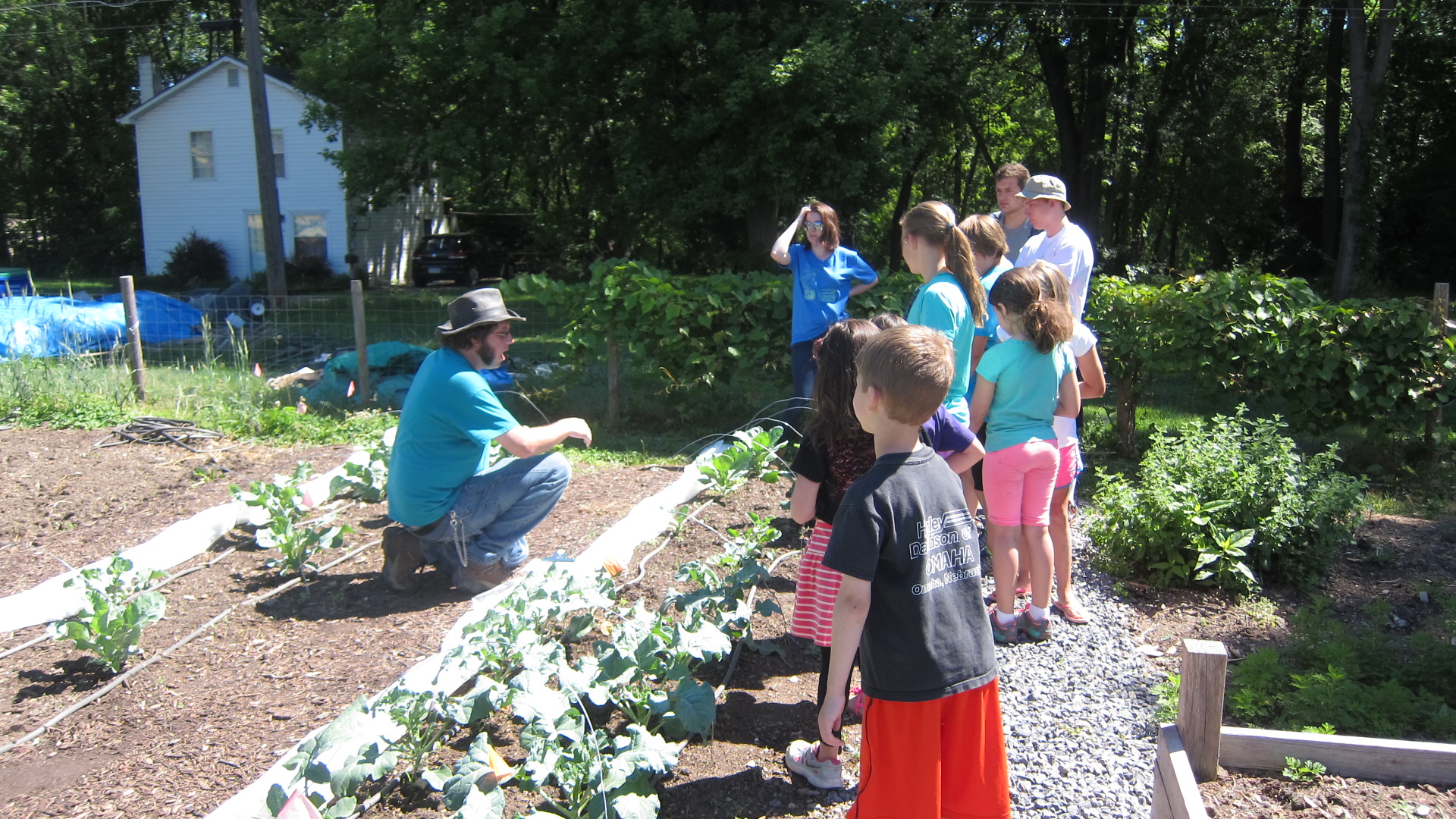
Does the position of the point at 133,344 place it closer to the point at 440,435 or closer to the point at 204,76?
the point at 440,435

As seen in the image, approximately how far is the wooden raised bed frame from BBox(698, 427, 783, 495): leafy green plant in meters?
2.78

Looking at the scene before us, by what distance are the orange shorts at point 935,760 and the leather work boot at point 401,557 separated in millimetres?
2665

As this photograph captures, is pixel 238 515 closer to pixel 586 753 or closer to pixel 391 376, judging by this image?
pixel 586 753

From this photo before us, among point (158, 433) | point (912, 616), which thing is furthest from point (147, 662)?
point (158, 433)

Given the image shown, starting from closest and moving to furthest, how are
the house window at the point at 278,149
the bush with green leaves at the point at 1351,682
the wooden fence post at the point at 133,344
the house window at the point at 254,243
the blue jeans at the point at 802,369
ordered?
the bush with green leaves at the point at 1351,682 < the blue jeans at the point at 802,369 < the wooden fence post at the point at 133,344 < the house window at the point at 278,149 < the house window at the point at 254,243

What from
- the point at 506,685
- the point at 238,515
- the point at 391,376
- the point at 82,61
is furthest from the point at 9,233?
the point at 506,685

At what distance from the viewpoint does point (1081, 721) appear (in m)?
3.40

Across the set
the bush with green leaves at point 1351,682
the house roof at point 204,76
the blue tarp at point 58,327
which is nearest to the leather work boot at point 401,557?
the bush with green leaves at point 1351,682

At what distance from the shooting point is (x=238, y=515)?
5.31 meters

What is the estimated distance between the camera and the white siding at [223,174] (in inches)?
1126

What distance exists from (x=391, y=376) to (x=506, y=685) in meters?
7.19

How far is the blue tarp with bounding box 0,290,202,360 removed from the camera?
10.2 meters

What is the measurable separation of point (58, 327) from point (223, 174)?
21.4m

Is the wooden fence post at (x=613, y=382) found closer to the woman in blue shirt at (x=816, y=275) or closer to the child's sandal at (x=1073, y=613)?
the woman in blue shirt at (x=816, y=275)
